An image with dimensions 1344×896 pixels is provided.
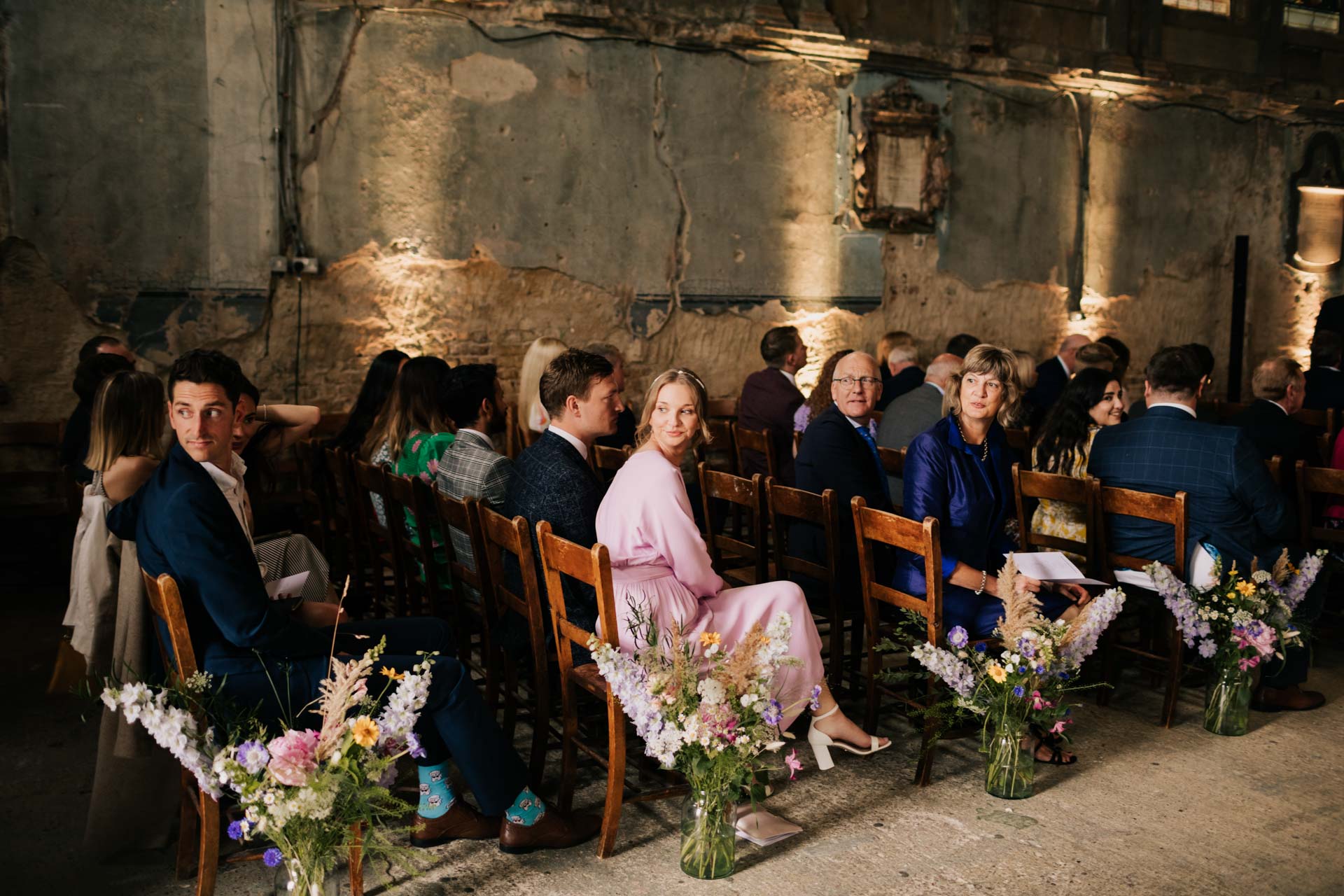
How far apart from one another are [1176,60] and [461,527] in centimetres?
951

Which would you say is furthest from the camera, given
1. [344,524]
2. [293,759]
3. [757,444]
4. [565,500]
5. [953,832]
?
[757,444]

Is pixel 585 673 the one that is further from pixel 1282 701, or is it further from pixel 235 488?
pixel 1282 701

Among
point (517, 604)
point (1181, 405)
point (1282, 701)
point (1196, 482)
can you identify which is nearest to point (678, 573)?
point (517, 604)

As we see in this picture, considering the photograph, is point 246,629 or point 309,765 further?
point 246,629

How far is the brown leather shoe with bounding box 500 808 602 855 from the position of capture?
→ 10.1ft

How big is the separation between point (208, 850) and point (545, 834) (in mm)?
853

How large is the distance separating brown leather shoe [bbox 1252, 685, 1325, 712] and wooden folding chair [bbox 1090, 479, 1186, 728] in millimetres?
303

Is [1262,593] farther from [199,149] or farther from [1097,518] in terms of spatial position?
[199,149]

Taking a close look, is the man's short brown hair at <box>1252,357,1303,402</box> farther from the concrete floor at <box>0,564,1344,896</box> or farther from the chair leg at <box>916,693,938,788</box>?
the chair leg at <box>916,693,938,788</box>

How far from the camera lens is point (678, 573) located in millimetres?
3281

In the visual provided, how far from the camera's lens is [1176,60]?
10547 millimetres

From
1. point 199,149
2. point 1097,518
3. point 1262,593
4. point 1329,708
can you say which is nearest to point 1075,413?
point 1097,518

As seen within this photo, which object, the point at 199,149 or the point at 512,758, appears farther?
the point at 199,149

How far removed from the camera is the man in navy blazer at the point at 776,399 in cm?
624
